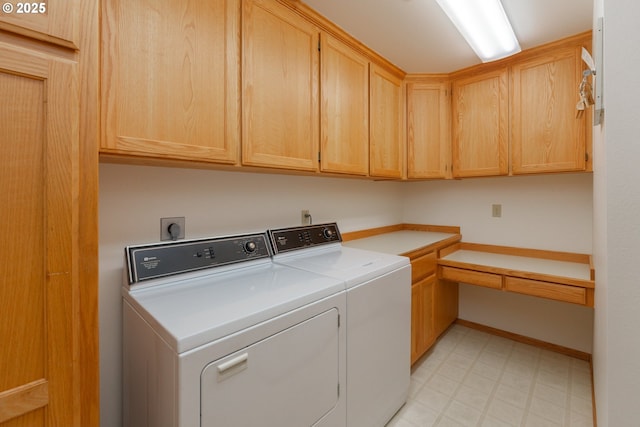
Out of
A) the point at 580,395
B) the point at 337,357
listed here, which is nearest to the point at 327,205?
the point at 337,357

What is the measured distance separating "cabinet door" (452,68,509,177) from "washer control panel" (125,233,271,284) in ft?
6.39

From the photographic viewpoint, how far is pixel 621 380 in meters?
0.77

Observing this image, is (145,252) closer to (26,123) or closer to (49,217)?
(49,217)

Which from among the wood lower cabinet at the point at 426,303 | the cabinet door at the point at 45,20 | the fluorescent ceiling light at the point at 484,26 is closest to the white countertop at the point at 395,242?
the wood lower cabinet at the point at 426,303

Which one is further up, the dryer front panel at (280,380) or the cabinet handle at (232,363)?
the cabinet handle at (232,363)

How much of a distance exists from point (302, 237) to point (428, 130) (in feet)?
5.35

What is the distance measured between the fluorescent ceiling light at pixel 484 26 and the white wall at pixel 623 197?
942 mm

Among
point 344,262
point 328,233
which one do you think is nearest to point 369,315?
point 344,262

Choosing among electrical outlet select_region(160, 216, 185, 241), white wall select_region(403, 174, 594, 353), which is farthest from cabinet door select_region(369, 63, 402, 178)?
electrical outlet select_region(160, 216, 185, 241)

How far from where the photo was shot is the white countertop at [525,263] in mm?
1970

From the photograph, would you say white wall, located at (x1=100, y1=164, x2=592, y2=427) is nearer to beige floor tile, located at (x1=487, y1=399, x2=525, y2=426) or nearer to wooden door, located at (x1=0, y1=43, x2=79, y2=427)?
wooden door, located at (x1=0, y1=43, x2=79, y2=427)

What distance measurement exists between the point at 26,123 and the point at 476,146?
2.70 metres

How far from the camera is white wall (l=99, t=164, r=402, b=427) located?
3.94 ft

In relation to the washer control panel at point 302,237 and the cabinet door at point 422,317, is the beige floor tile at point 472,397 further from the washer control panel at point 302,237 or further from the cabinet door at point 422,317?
the washer control panel at point 302,237
